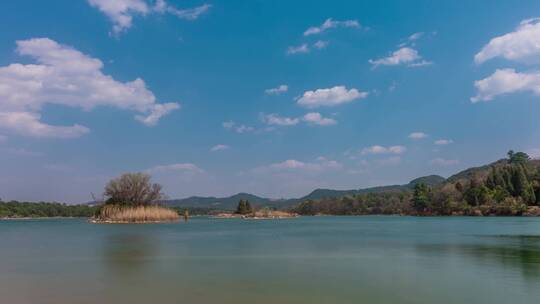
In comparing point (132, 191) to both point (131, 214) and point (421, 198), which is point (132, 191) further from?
point (421, 198)

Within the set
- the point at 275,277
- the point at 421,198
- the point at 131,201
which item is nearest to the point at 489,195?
the point at 421,198

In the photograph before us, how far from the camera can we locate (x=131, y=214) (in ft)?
243

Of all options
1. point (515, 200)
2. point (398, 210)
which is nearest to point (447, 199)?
point (515, 200)

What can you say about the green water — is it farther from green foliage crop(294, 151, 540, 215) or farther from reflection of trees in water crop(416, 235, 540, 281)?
green foliage crop(294, 151, 540, 215)

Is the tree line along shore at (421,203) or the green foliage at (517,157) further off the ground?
the green foliage at (517,157)

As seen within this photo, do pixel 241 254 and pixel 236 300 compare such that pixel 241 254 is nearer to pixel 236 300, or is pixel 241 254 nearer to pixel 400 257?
pixel 400 257

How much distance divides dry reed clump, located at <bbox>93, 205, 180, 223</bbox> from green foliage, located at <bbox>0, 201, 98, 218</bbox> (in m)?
105

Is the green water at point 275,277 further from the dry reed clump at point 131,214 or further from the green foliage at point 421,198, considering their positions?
the green foliage at point 421,198

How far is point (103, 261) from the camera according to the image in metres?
22.4

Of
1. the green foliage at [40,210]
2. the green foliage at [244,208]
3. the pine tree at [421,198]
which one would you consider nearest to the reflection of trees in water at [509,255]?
the green foliage at [244,208]

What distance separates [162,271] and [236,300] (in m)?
7.12

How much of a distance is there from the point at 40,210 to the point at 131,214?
127410 millimetres

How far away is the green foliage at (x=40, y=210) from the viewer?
16391 centimetres

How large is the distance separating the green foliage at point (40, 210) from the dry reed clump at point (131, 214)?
346ft
